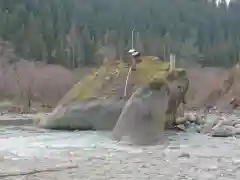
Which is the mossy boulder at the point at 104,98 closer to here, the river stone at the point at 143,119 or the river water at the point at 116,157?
the river water at the point at 116,157

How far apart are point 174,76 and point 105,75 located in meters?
3.36

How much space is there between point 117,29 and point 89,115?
51.3 meters

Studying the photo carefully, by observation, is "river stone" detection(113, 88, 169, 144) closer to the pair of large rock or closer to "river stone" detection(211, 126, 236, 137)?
the pair of large rock

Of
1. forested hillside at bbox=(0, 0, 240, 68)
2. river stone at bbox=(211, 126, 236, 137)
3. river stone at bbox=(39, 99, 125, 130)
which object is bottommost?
river stone at bbox=(211, 126, 236, 137)

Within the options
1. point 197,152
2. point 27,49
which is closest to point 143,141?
point 197,152

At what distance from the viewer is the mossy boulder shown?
2081 cm

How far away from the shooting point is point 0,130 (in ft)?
69.6

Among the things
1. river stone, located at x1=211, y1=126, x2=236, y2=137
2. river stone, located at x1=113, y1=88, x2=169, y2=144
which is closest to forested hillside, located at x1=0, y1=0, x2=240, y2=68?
river stone, located at x1=211, y1=126, x2=236, y2=137

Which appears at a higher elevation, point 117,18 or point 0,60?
point 117,18

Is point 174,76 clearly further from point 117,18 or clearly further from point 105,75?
point 117,18

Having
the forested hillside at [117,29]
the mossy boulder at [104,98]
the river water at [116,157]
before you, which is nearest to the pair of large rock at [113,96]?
the mossy boulder at [104,98]

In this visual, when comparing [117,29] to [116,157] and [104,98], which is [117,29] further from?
[116,157]

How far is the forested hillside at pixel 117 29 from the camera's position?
62219 mm

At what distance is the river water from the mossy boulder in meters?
2.00
